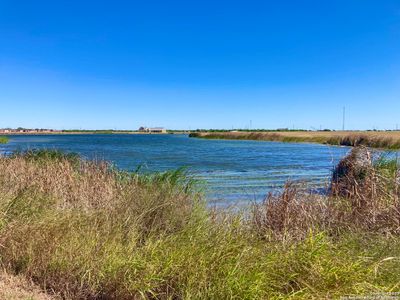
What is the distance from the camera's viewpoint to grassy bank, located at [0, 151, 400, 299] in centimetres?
391

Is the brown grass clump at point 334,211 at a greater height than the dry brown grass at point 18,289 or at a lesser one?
greater

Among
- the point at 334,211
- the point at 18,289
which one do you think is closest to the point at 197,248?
the point at 18,289

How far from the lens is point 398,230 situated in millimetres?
5656

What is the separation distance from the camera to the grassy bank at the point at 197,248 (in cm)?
391

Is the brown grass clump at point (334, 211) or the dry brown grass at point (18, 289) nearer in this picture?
the dry brown grass at point (18, 289)

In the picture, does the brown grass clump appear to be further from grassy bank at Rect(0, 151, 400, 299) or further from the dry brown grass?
the dry brown grass

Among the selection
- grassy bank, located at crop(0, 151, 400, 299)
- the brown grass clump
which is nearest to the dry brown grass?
grassy bank, located at crop(0, 151, 400, 299)

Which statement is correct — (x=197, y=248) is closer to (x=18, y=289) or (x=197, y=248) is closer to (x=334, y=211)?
(x=18, y=289)

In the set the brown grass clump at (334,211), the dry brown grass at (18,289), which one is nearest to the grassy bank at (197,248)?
the brown grass clump at (334,211)

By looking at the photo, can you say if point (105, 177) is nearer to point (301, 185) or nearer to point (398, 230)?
point (301, 185)

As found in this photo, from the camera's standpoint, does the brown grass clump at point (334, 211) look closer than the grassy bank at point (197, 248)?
No

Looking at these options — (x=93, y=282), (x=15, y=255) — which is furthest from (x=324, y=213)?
(x=15, y=255)

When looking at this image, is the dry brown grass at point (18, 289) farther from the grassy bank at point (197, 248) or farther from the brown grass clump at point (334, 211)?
the brown grass clump at point (334, 211)

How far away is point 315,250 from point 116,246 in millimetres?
2496
